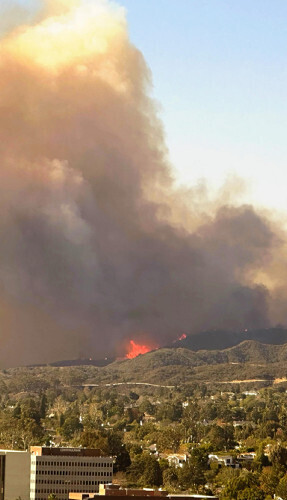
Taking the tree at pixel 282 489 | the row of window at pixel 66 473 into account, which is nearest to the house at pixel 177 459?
the row of window at pixel 66 473

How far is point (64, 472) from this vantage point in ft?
385

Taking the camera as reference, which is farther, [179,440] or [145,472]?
[179,440]

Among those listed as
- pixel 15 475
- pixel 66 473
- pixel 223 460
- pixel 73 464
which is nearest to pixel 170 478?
pixel 73 464

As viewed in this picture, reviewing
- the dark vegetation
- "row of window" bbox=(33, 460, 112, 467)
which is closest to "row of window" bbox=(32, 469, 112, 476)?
"row of window" bbox=(33, 460, 112, 467)

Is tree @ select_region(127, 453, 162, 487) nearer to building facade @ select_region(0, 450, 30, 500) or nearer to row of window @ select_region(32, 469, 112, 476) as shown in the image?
row of window @ select_region(32, 469, 112, 476)

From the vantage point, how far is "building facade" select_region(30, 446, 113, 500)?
115875mm

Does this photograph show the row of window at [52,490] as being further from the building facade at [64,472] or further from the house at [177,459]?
the house at [177,459]

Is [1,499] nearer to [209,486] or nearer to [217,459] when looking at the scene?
[209,486]

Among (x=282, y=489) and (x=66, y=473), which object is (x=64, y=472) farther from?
(x=282, y=489)

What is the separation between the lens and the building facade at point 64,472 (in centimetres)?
11588

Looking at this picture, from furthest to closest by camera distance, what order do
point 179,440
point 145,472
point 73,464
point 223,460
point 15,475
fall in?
1. point 179,440
2. point 223,460
3. point 145,472
4. point 73,464
5. point 15,475

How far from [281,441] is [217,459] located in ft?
61.2

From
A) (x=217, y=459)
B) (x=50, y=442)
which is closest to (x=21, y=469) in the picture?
(x=217, y=459)

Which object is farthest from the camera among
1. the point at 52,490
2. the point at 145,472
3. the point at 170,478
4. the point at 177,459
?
the point at 177,459
